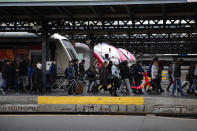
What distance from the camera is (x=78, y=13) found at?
1611cm

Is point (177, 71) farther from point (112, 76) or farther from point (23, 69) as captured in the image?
point (23, 69)

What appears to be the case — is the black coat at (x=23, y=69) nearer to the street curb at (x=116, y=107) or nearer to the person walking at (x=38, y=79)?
the person walking at (x=38, y=79)

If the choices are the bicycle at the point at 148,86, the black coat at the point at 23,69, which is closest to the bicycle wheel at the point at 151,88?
the bicycle at the point at 148,86

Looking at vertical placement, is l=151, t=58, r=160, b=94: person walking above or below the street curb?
above

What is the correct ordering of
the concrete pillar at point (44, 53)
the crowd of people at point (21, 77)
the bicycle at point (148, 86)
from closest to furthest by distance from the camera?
the bicycle at point (148, 86)
the crowd of people at point (21, 77)
the concrete pillar at point (44, 53)

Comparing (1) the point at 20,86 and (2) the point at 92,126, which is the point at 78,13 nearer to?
(1) the point at 20,86

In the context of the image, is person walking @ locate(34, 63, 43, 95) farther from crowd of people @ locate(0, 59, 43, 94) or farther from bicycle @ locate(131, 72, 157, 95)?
bicycle @ locate(131, 72, 157, 95)

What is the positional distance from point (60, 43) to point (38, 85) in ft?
15.7

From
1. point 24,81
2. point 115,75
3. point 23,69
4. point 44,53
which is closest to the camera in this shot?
point 115,75

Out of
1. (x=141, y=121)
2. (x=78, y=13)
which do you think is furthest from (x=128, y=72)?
(x=141, y=121)

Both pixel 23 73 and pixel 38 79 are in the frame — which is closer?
pixel 38 79

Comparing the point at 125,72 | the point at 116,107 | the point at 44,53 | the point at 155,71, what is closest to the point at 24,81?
the point at 44,53

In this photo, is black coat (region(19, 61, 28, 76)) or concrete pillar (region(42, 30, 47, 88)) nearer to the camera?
concrete pillar (region(42, 30, 47, 88))

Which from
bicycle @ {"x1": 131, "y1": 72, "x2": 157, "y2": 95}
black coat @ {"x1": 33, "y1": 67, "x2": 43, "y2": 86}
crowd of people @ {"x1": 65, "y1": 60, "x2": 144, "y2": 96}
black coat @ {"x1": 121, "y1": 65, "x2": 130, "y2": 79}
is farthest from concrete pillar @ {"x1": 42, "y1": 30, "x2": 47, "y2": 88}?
bicycle @ {"x1": 131, "y1": 72, "x2": 157, "y2": 95}
